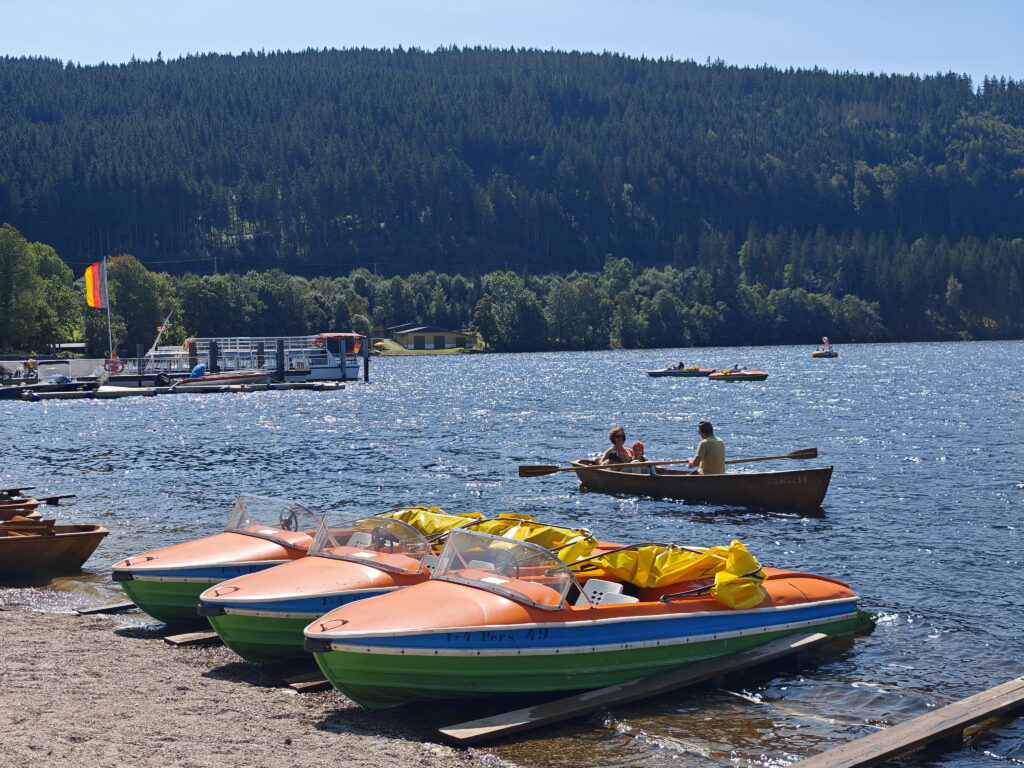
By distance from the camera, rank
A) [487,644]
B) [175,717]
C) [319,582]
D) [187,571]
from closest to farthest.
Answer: [175,717], [487,644], [319,582], [187,571]

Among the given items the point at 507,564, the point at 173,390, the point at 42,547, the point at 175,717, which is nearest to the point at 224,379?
the point at 173,390

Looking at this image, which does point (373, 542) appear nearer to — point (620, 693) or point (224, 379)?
point (620, 693)

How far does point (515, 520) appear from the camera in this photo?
1784 centimetres

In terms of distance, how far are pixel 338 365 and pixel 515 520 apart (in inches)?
3537

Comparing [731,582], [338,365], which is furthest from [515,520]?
[338,365]

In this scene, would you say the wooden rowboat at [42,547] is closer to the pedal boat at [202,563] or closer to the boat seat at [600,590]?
the pedal boat at [202,563]

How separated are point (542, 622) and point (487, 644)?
730mm

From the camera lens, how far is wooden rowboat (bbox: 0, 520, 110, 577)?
2045 cm

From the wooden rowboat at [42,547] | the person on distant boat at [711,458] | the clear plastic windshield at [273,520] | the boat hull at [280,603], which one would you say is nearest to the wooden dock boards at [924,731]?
the boat hull at [280,603]

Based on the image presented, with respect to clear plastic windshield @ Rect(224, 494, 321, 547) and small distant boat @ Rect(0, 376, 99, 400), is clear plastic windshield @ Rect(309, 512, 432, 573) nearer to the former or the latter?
clear plastic windshield @ Rect(224, 494, 321, 547)

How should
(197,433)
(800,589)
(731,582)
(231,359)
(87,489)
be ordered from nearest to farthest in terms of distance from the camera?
(731,582), (800,589), (87,489), (197,433), (231,359)

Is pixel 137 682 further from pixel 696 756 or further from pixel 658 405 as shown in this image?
pixel 658 405

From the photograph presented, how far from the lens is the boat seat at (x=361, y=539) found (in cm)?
1548

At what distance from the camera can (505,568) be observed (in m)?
13.5
